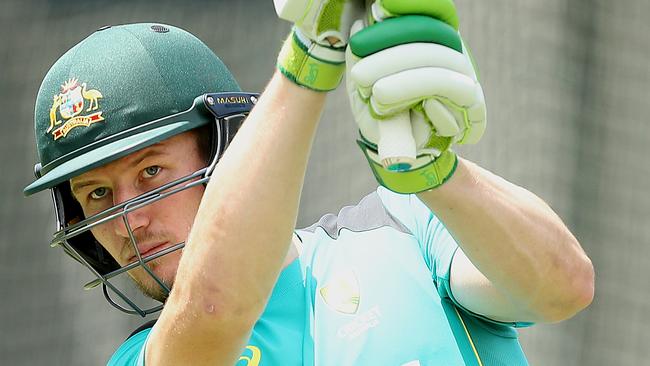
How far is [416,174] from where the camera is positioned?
1715mm

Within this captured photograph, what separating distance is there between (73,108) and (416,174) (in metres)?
1.16

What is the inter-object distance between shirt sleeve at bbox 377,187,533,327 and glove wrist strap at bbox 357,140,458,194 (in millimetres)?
322

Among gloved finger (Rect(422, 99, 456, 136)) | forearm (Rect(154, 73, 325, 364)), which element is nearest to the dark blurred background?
forearm (Rect(154, 73, 325, 364))

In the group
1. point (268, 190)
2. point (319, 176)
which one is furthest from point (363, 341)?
point (319, 176)

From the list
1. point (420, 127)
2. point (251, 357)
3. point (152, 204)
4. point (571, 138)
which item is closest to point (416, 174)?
point (420, 127)

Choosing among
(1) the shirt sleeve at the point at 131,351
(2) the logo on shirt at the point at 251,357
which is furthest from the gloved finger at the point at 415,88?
(1) the shirt sleeve at the point at 131,351

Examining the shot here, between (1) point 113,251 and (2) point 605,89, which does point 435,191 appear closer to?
(1) point 113,251

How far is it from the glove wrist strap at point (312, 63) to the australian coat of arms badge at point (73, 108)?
958mm

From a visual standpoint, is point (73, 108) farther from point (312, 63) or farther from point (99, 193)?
point (312, 63)

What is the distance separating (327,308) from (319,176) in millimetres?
1886

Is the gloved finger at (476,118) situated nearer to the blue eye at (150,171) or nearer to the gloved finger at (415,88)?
the gloved finger at (415,88)

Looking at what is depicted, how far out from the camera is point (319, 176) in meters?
4.12

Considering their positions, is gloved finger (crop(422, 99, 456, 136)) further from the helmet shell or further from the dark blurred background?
the dark blurred background

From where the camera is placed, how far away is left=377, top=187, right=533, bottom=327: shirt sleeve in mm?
2160
